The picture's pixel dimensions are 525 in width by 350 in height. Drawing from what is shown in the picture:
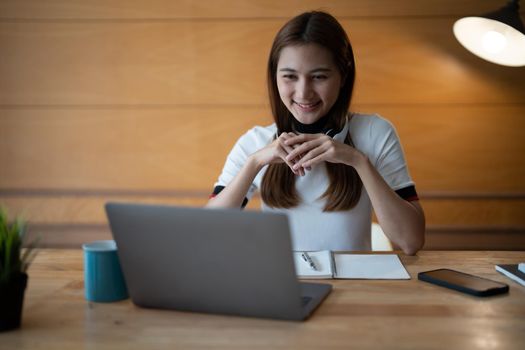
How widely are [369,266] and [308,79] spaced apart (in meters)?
0.65

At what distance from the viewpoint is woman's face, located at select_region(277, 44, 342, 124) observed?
1670 mm

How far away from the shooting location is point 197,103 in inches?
109

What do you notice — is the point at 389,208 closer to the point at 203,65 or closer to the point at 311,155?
the point at 311,155

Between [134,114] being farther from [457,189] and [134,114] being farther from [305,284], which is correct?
[305,284]

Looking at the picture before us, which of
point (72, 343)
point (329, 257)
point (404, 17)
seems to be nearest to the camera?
point (72, 343)

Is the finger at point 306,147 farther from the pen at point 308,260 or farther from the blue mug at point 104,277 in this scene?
the blue mug at point 104,277

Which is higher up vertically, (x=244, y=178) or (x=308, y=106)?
(x=308, y=106)

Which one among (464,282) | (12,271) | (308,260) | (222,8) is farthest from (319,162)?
(222,8)

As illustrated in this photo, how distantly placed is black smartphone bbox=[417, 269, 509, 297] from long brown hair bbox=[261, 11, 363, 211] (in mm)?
559

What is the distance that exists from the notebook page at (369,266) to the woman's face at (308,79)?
0.55m

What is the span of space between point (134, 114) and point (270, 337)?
6.90ft

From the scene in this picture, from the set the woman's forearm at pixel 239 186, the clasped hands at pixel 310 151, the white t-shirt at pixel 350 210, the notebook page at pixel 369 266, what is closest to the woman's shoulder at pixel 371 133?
the white t-shirt at pixel 350 210

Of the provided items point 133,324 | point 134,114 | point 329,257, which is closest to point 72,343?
point 133,324

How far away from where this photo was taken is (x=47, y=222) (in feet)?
9.45
